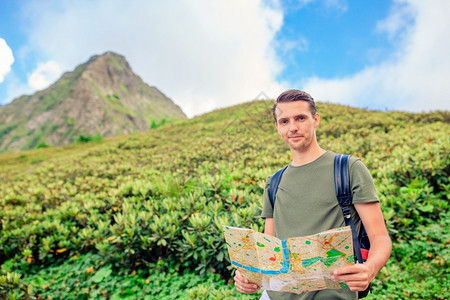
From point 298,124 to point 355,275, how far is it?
89cm

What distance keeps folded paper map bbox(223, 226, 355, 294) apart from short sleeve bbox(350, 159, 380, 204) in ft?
1.16

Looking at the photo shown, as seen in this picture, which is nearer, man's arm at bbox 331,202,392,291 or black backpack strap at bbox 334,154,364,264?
man's arm at bbox 331,202,392,291

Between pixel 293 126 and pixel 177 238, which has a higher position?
pixel 293 126

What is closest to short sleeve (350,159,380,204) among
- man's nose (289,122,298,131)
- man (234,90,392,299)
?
man (234,90,392,299)

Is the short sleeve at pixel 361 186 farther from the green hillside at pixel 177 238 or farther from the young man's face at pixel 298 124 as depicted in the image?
the green hillside at pixel 177 238

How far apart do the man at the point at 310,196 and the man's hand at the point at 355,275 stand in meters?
0.05

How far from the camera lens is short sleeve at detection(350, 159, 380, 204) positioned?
137 cm

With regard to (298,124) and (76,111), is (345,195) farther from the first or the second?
(76,111)

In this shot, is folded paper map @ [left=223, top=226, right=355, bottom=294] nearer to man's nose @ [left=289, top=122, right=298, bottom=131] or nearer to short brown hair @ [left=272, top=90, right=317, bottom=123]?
man's nose @ [left=289, top=122, right=298, bottom=131]

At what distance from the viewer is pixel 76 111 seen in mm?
107750

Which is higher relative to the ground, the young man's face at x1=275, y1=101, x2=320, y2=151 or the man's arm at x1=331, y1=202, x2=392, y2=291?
the young man's face at x1=275, y1=101, x2=320, y2=151

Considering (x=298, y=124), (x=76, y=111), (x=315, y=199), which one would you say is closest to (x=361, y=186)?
(x=315, y=199)

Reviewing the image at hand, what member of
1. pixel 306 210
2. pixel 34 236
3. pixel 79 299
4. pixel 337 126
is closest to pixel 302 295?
pixel 306 210

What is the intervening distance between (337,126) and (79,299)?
12598 mm
